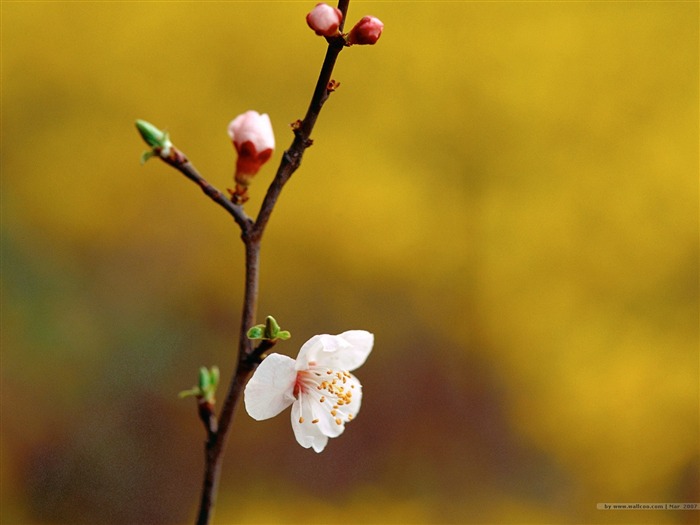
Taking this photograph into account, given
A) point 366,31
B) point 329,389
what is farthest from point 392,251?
point 366,31

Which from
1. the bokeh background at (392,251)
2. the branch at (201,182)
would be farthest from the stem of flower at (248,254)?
the bokeh background at (392,251)

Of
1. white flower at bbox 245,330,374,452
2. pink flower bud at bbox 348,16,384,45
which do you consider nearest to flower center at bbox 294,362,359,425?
white flower at bbox 245,330,374,452

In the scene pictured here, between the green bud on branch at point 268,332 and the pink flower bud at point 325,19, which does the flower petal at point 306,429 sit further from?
the pink flower bud at point 325,19

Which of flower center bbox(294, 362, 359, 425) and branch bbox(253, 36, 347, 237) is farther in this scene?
flower center bbox(294, 362, 359, 425)

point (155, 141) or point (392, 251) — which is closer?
point (155, 141)

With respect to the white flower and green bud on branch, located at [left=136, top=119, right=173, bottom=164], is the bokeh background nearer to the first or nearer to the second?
the white flower

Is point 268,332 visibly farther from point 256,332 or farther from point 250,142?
point 250,142
